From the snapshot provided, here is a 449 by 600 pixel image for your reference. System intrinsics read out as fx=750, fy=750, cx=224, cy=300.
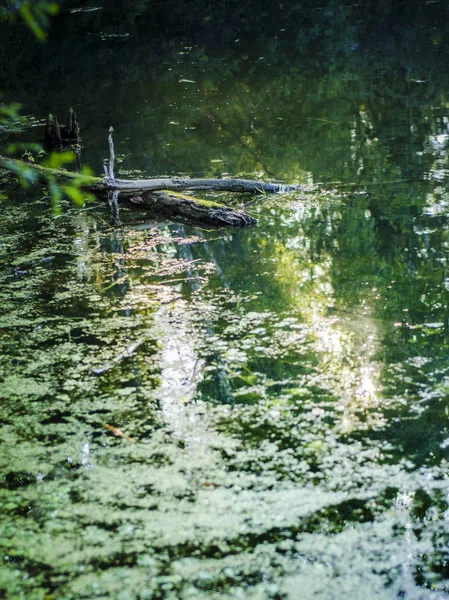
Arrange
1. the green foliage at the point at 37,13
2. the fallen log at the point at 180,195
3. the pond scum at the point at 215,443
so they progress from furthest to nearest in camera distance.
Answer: the fallen log at the point at 180,195 → the pond scum at the point at 215,443 → the green foliage at the point at 37,13

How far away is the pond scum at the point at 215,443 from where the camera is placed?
8.38ft

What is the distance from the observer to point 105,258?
5.64 metres

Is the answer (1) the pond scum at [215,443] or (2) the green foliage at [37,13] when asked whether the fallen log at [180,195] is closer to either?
(1) the pond scum at [215,443]

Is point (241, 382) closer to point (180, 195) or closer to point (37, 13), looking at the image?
point (37, 13)

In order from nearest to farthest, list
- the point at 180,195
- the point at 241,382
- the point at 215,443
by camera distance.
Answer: the point at 215,443, the point at 241,382, the point at 180,195

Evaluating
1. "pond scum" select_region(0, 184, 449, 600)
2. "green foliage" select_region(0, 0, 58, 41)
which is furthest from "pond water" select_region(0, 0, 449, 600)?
"green foliage" select_region(0, 0, 58, 41)

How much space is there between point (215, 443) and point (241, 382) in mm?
510

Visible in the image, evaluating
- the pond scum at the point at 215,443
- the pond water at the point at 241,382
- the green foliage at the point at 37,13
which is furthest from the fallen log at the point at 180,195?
the green foliage at the point at 37,13

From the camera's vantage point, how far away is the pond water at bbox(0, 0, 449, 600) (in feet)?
8.55

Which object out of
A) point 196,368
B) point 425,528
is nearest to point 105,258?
point 196,368

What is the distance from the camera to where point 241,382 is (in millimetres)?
3676

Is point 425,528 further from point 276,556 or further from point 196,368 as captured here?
point 196,368

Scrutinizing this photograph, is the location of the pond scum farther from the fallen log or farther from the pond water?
the fallen log

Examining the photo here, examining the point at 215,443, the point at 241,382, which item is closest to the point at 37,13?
the point at 215,443
